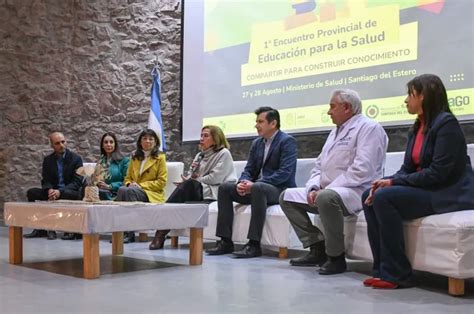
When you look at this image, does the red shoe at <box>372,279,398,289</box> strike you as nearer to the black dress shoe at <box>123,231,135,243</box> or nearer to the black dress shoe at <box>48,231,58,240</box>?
the black dress shoe at <box>123,231,135,243</box>

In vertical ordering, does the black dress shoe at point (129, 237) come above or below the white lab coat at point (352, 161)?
below

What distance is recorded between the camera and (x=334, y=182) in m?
3.39

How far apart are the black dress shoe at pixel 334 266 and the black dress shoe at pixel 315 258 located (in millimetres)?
283

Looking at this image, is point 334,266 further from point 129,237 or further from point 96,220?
point 129,237

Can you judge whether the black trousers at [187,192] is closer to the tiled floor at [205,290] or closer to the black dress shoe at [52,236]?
the tiled floor at [205,290]

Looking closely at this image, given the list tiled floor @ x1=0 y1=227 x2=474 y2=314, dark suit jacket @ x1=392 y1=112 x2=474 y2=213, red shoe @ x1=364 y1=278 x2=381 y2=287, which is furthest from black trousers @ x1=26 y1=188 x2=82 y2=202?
dark suit jacket @ x1=392 y1=112 x2=474 y2=213

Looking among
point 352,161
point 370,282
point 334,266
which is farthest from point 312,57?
point 370,282

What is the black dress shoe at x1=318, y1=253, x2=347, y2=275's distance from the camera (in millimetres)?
3277

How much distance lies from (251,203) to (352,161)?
2.92 ft

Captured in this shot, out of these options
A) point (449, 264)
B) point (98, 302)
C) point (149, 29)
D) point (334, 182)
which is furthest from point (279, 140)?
point (149, 29)

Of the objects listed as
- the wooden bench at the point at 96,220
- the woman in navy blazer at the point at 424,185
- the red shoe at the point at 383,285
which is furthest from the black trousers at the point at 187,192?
the red shoe at the point at 383,285

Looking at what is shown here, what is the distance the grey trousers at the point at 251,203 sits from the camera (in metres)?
3.99

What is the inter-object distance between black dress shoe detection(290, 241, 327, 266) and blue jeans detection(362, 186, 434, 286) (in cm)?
78

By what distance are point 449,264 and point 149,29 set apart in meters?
5.03
